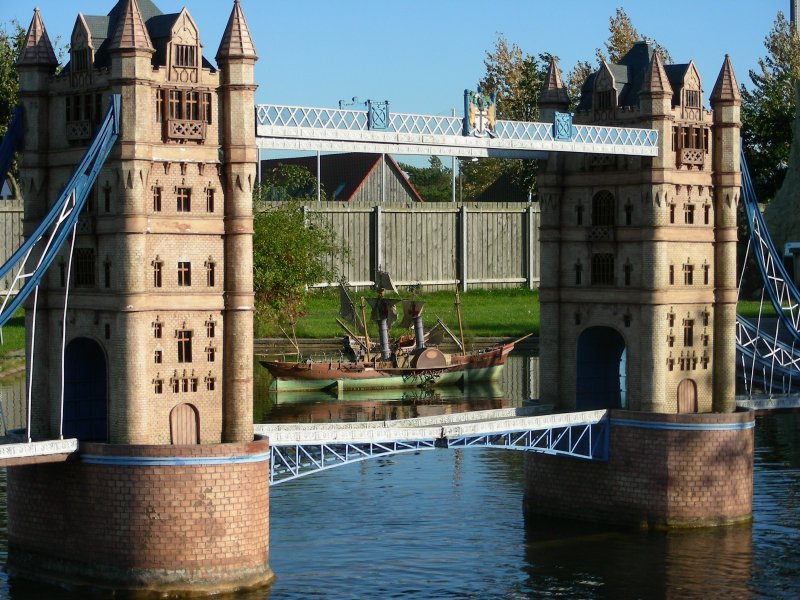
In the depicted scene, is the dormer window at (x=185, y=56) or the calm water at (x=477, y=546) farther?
the calm water at (x=477, y=546)

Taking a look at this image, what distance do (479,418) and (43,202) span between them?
17.7 metres

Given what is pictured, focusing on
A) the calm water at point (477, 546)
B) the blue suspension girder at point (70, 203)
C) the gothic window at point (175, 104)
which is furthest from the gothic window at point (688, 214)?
the blue suspension girder at point (70, 203)

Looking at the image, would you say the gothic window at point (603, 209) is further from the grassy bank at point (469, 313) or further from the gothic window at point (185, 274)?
the grassy bank at point (469, 313)

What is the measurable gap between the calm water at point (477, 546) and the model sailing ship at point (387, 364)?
2312 centimetres

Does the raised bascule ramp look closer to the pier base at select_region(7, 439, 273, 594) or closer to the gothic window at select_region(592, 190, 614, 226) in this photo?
the pier base at select_region(7, 439, 273, 594)

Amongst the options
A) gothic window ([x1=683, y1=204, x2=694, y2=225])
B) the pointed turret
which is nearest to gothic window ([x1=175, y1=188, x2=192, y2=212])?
the pointed turret

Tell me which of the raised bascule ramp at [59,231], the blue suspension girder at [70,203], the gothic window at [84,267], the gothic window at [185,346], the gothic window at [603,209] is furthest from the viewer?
the gothic window at [603,209]

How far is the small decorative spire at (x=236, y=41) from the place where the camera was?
44.4 m

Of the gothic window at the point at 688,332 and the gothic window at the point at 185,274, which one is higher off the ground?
the gothic window at the point at 185,274

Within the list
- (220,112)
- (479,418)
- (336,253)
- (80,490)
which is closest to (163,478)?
(80,490)

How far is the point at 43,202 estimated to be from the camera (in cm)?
4619

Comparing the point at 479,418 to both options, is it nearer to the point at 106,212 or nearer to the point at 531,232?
the point at 106,212

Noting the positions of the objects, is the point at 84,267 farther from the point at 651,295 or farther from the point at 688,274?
the point at 688,274

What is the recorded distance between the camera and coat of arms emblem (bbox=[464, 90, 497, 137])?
50406 millimetres
